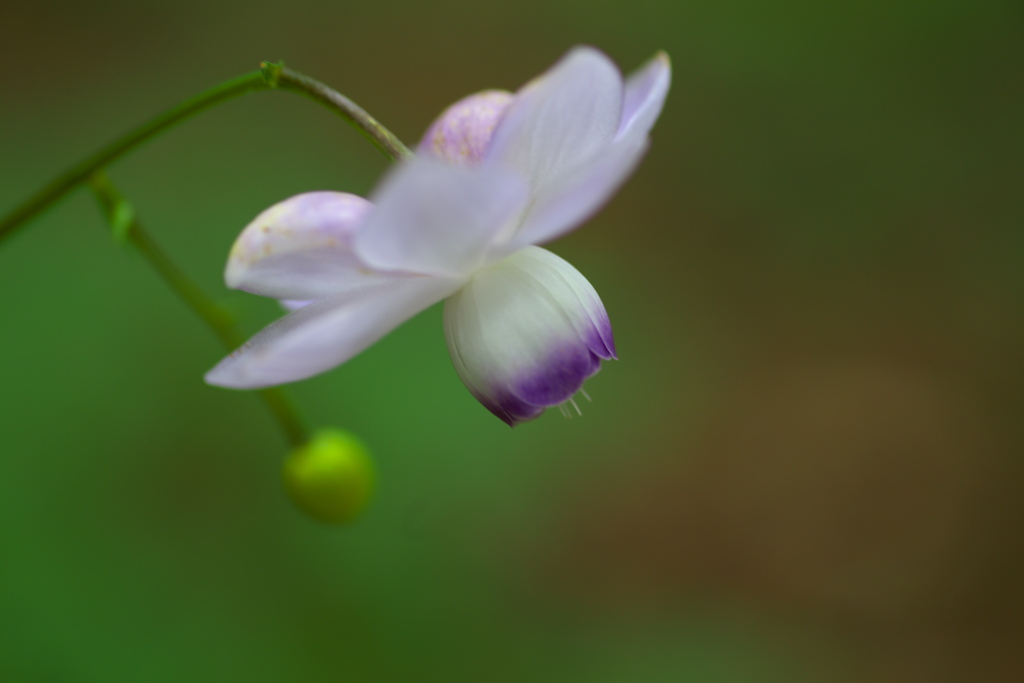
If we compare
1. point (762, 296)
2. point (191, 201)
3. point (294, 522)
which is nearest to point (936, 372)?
point (762, 296)

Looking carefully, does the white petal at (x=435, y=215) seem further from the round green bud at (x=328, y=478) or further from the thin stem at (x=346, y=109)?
the round green bud at (x=328, y=478)

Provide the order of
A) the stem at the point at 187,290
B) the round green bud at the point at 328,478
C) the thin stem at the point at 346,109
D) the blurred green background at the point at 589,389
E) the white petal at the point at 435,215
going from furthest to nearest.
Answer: the blurred green background at the point at 589,389, the round green bud at the point at 328,478, the stem at the point at 187,290, the thin stem at the point at 346,109, the white petal at the point at 435,215

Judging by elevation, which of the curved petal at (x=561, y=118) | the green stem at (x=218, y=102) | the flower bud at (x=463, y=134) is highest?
the green stem at (x=218, y=102)

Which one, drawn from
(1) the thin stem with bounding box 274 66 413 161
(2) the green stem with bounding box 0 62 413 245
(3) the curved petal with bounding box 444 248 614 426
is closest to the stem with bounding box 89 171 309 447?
(2) the green stem with bounding box 0 62 413 245

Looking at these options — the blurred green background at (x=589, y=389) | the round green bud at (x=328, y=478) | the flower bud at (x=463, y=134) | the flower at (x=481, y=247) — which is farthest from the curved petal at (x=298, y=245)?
the blurred green background at (x=589, y=389)

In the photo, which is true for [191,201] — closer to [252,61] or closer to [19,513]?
[19,513]

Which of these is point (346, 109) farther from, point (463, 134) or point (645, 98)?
point (645, 98)

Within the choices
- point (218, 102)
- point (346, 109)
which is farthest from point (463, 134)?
point (218, 102)

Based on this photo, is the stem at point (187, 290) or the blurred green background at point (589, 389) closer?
the stem at point (187, 290)

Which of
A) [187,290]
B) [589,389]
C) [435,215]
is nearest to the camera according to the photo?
[435,215]
